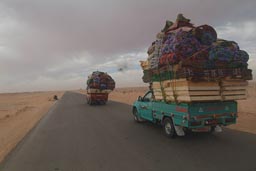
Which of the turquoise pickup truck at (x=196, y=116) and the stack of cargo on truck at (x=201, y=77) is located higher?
the stack of cargo on truck at (x=201, y=77)

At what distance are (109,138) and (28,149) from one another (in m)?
2.67

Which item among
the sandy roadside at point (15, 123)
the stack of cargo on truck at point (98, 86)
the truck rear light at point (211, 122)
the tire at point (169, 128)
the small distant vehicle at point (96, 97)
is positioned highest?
the stack of cargo on truck at point (98, 86)

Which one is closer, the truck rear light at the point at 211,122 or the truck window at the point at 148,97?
the truck rear light at the point at 211,122

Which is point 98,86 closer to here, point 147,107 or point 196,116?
point 147,107

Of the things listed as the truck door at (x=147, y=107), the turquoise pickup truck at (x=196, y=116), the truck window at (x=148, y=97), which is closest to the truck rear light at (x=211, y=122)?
the turquoise pickup truck at (x=196, y=116)

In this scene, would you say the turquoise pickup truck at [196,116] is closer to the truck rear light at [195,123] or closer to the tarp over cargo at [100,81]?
the truck rear light at [195,123]

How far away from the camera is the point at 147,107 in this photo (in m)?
9.84

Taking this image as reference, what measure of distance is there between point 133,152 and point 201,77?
2888 millimetres

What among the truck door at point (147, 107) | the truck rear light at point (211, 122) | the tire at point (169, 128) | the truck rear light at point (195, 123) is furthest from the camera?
the truck door at point (147, 107)

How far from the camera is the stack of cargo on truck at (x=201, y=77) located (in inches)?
263

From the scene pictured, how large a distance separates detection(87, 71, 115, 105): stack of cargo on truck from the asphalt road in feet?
46.1

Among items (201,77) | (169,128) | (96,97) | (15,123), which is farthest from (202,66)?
(96,97)

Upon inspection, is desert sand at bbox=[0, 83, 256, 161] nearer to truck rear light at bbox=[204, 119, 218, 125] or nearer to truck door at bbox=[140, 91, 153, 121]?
truck rear light at bbox=[204, 119, 218, 125]

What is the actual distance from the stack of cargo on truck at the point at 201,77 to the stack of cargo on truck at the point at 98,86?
15.8 m
